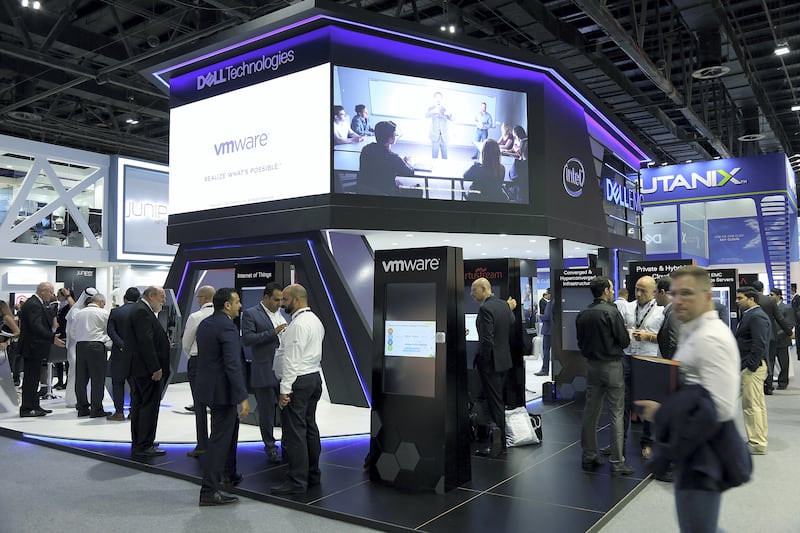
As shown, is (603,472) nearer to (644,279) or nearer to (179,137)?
(644,279)

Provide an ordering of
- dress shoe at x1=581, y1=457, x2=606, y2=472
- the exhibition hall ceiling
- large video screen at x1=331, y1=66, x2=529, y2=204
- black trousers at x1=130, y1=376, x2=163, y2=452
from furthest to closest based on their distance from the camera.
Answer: the exhibition hall ceiling, large video screen at x1=331, y1=66, x2=529, y2=204, black trousers at x1=130, y1=376, x2=163, y2=452, dress shoe at x1=581, y1=457, x2=606, y2=472

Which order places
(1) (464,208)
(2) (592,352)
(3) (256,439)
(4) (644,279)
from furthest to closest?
(1) (464,208) → (3) (256,439) → (4) (644,279) → (2) (592,352)

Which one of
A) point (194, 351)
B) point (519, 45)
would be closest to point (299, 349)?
point (194, 351)

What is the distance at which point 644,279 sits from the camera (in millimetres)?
5508

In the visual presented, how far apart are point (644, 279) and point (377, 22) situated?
15.9 feet

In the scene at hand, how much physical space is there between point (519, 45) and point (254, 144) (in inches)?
257

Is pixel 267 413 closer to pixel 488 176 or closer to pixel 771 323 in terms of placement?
pixel 488 176

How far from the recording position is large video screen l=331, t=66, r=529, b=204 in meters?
8.04

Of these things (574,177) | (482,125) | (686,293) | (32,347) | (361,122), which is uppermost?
(482,125)

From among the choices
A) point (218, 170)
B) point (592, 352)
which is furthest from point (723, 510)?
point (218, 170)

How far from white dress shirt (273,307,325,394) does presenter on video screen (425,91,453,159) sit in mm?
4743

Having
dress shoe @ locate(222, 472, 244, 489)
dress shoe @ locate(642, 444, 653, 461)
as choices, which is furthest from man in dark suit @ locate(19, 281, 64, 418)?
dress shoe @ locate(642, 444, 653, 461)

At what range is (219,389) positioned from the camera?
13.8 ft

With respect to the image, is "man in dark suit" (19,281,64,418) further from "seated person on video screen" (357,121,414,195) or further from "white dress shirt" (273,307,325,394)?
"white dress shirt" (273,307,325,394)
